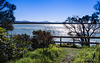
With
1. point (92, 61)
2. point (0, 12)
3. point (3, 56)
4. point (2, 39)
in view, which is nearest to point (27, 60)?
point (3, 56)

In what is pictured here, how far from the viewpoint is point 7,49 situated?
4.71 metres

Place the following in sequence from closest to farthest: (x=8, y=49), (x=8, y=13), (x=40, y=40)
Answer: (x=8, y=49)
(x=40, y=40)
(x=8, y=13)

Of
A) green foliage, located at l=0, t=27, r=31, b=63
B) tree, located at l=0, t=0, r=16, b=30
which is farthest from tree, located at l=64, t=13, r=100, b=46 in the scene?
green foliage, located at l=0, t=27, r=31, b=63

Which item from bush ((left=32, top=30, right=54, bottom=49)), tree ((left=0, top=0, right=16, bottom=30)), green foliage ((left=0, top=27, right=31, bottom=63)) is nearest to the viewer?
green foliage ((left=0, top=27, right=31, bottom=63))

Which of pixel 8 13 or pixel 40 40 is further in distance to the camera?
pixel 8 13

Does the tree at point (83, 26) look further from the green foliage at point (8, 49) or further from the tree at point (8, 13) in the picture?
the green foliage at point (8, 49)

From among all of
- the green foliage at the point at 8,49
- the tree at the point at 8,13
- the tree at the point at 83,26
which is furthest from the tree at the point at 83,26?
the green foliage at the point at 8,49

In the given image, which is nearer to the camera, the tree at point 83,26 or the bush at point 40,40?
the bush at point 40,40

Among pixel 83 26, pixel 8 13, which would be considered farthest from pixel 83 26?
pixel 8 13

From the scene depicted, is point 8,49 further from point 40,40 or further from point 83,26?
point 83,26

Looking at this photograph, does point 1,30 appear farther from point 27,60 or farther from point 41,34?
point 41,34

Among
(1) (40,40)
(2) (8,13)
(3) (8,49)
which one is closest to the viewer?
(3) (8,49)

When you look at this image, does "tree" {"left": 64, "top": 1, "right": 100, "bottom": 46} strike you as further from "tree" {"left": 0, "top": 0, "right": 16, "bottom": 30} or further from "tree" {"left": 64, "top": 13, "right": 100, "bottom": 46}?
"tree" {"left": 0, "top": 0, "right": 16, "bottom": 30}

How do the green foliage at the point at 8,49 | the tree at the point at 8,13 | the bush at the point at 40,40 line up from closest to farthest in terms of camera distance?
1. the green foliage at the point at 8,49
2. the bush at the point at 40,40
3. the tree at the point at 8,13
